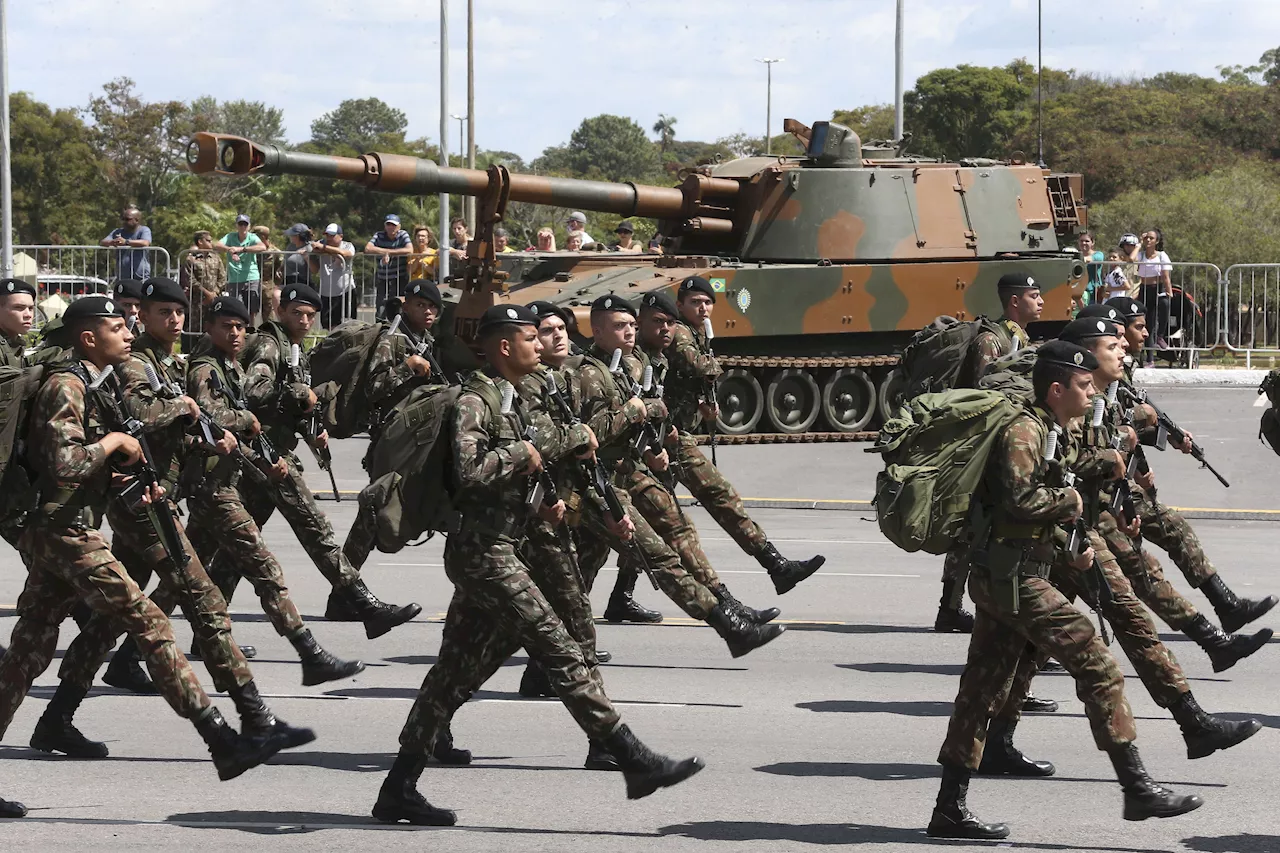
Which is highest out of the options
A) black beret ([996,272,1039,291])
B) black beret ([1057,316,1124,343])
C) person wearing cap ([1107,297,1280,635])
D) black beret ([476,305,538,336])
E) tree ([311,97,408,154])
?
tree ([311,97,408,154])

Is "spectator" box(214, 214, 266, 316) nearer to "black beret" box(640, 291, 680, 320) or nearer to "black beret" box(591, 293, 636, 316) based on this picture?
"black beret" box(640, 291, 680, 320)

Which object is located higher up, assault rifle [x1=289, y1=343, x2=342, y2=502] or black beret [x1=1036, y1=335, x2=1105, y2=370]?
black beret [x1=1036, y1=335, x2=1105, y2=370]

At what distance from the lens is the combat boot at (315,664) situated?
31.4 ft

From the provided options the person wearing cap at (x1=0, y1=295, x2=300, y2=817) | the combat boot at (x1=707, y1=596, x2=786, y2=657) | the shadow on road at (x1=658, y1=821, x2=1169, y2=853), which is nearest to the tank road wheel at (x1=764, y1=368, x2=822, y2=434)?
the combat boot at (x1=707, y1=596, x2=786, y2=657)

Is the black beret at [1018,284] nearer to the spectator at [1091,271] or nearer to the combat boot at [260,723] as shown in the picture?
the combat boot at [260,723]

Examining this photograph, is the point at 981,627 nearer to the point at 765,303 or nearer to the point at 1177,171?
the point at 765,303

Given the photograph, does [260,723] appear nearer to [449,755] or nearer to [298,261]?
[449,755]

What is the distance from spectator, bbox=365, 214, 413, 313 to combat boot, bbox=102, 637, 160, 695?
14355mm

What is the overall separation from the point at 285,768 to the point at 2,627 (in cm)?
375

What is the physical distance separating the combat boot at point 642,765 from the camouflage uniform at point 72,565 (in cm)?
155

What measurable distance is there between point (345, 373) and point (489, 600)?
509 centimetres

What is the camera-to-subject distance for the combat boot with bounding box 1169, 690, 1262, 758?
7.59 meters

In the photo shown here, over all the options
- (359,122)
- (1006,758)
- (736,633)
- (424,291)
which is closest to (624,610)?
(736,633)

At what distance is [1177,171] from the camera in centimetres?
5650
